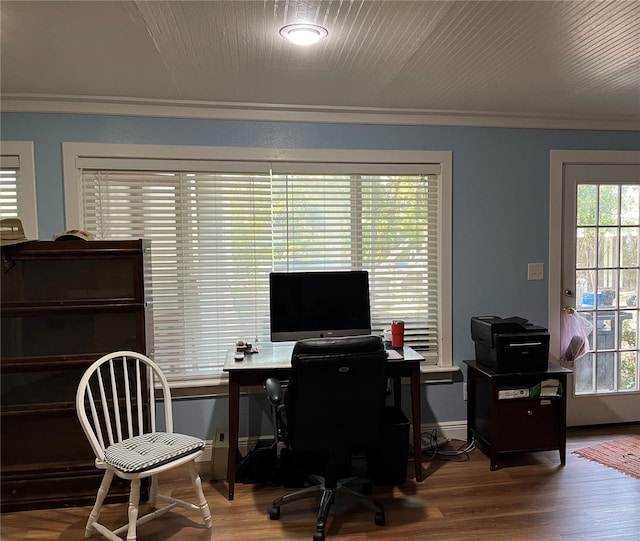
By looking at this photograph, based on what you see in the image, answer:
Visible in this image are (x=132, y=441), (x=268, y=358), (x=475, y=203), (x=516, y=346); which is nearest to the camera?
(x=132, y=441)

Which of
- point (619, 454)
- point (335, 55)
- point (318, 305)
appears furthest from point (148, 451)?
point (619, 454)

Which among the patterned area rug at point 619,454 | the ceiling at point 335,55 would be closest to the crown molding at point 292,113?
the ceiling at point 335,55

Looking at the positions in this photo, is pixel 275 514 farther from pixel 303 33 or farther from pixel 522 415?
pixel 303 33

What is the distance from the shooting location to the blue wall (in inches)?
128

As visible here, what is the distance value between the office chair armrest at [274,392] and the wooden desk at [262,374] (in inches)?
6.5

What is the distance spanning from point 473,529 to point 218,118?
273 cm

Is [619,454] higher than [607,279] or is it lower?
lower

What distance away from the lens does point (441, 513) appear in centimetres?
256

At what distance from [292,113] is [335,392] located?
1858 mm

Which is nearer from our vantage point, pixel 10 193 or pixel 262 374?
pixel 262 374

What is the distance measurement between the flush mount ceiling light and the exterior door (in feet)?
7.50

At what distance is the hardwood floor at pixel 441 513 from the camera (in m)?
2.39

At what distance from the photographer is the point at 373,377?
7.51 feet

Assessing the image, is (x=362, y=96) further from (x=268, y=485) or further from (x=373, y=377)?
A: (x=268, y=485)
